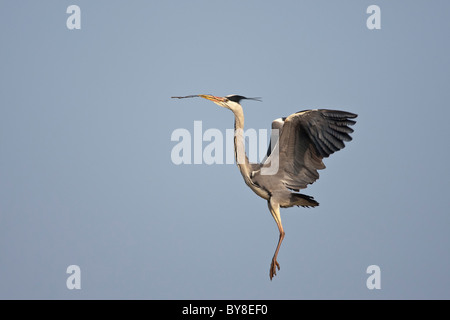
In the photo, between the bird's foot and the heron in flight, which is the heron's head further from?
the bird's foot

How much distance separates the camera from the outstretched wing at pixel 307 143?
601 inches

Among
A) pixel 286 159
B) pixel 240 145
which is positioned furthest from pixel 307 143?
pixel 240 145

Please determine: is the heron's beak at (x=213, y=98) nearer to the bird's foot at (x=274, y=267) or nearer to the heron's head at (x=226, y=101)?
the heron's head at (x=226, y=101)

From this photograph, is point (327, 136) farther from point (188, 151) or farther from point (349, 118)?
point (188, 151)

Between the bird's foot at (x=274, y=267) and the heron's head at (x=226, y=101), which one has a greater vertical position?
the heron's head at (x=226, y=101)

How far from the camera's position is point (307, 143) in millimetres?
15773

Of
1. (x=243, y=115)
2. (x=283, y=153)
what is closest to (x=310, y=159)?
(x=283, y=153)

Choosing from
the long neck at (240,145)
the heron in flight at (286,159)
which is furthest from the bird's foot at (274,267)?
the long neck at (240,145)

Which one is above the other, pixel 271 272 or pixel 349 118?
pixel 349 118

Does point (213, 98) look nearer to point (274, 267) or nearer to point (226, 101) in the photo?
point (226, 101)

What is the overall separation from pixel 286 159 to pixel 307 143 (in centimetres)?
53

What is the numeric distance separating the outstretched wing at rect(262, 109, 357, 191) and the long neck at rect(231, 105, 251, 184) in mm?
376

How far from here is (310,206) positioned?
1659 centimetres

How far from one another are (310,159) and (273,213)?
131 cm
